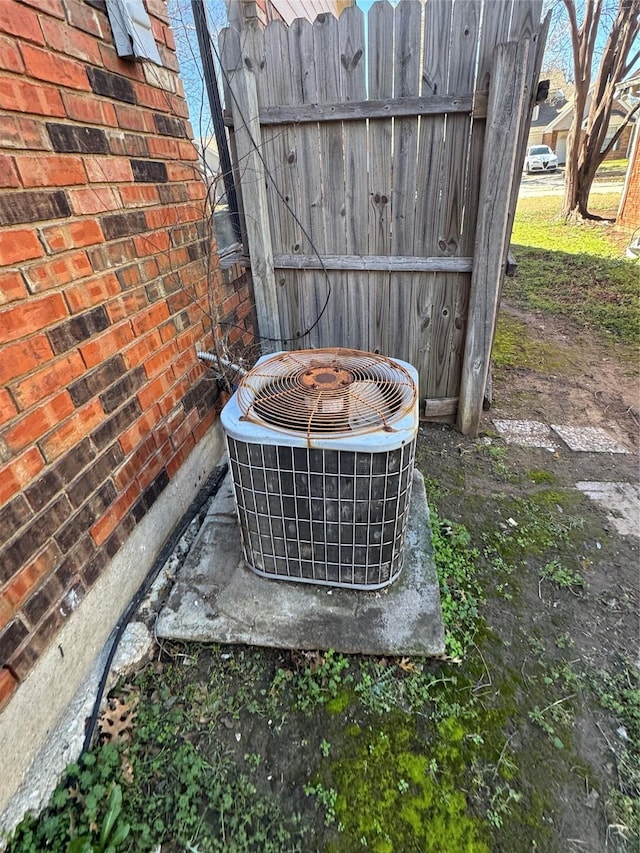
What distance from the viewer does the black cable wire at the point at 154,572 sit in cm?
140

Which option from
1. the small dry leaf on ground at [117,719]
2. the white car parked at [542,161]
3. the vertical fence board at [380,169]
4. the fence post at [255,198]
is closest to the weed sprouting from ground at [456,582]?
the small dry leaf on ground at [117,719]

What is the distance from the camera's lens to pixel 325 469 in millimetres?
1490

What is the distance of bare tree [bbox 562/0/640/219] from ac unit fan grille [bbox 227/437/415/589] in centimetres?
1076

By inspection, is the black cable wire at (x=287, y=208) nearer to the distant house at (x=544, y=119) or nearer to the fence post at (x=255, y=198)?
the fence post at (x=255, y=198)

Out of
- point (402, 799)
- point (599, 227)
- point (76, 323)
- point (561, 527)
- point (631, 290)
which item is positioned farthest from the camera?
point (599, 227)

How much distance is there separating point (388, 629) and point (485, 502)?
105cm

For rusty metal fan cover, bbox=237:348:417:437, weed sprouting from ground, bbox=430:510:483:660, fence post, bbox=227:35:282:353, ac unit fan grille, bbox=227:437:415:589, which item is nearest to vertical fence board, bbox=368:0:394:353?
fence post, bbox=227:35:282:353

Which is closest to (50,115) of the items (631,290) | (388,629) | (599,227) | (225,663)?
(225,663)

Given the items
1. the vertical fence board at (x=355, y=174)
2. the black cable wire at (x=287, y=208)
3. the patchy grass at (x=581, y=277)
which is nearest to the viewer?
the vertical fence board at (x=355, y=174)

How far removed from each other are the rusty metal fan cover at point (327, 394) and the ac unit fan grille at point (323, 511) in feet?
0.36

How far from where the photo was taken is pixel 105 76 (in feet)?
4.89

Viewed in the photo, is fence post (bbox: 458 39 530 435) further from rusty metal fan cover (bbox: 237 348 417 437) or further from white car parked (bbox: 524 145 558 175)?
white car parked (bbox: 524 145 558 175)

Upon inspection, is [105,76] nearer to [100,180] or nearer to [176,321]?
[100,180]

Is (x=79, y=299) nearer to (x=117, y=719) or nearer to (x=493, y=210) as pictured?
(x=117, y=719)
